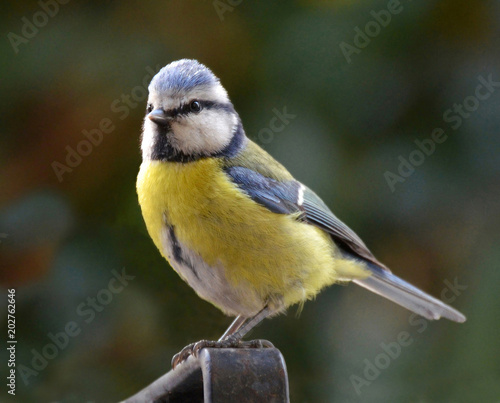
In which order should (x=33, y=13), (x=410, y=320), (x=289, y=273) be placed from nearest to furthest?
1. (x=289, y=273)
2. (x=33, y=13)
3. (x=410, y=320)

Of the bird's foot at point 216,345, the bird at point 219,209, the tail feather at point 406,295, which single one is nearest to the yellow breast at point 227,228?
the bird at point 219,209

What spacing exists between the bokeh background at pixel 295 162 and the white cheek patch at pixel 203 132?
0.44 feet

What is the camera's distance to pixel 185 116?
5.78 ft

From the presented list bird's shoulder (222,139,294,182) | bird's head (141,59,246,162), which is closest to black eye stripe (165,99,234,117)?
bird's head (141,59,246,162)

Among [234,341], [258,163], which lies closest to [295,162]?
[258,163]

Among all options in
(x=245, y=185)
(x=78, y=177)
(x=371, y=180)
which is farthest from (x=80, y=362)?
(x=371, y=180)

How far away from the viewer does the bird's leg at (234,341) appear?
4.66 ft

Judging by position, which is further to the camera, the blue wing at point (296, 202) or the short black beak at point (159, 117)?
the blue wing at point (296, 202)

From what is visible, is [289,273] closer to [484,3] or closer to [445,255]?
[445,255]

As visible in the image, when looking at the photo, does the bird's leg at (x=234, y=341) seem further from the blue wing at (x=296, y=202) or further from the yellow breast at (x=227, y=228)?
the blue wing at (x=296, y=202)

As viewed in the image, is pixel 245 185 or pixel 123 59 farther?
pixel 123 59

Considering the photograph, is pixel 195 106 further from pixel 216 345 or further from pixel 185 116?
pixel 216 345

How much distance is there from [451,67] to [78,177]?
1057 millimetres

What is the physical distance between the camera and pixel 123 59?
1.96 meters
